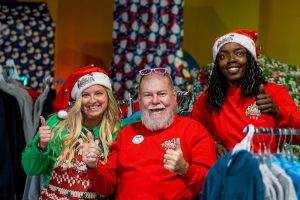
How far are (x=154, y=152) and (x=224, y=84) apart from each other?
2.00ft

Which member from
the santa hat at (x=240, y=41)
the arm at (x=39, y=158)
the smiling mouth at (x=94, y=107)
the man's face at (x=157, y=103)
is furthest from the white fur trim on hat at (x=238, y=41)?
the arm at (x=39, y=158)

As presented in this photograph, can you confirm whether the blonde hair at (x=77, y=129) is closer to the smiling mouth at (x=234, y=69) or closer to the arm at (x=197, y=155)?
the arm at (x=197, y=155)

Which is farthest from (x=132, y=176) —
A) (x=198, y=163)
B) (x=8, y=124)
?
(x=8, y=124)

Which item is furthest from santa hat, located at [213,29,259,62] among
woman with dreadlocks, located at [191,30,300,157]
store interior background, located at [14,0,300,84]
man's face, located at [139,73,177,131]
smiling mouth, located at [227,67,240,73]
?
store interior background, located at [14,0,300,84]

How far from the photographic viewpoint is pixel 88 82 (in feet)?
10.3

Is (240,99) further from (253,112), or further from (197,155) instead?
(197,155)

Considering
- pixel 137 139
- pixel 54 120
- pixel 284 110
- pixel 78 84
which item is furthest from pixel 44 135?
pixel 284 110

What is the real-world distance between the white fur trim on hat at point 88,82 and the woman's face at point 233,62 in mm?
738

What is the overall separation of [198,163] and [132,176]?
0.34 m

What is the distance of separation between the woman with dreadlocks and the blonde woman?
57cm

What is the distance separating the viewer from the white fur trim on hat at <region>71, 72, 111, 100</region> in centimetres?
314

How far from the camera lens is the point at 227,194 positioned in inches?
84.0

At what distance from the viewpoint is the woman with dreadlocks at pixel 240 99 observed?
2.69 meters

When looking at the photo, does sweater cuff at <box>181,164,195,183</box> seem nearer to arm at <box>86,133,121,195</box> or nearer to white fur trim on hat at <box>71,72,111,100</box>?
arm at <box>86,133,121,195</box>
